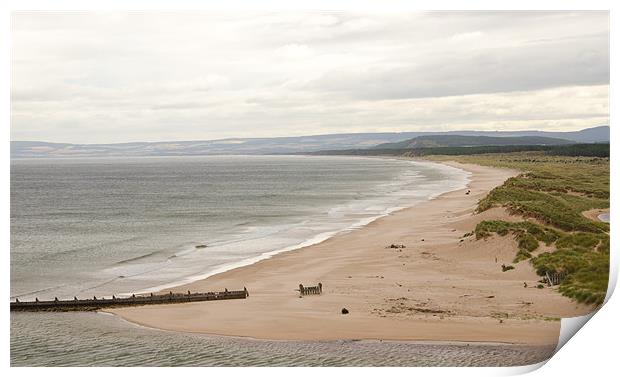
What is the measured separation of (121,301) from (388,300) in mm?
10909

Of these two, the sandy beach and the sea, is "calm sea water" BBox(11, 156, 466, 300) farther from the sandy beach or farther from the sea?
the sandy beach

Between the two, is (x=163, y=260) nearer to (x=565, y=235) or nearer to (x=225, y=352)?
(x=225, y=352)

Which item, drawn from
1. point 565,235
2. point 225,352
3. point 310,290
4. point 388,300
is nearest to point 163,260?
point 310,290

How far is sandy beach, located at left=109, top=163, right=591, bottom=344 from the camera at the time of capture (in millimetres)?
23812

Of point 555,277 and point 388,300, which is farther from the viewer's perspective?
point 555,277

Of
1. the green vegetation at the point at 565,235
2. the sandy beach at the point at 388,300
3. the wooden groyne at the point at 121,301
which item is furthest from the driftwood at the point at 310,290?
the green vegetation at the point at 565,235

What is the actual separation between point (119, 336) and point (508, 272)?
1719 centimetres

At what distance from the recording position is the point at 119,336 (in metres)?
24.4

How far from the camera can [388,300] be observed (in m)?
27.5

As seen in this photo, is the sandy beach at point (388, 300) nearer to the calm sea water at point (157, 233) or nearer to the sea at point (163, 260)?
the sea at point (163, 260)

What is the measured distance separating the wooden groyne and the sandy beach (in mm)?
606

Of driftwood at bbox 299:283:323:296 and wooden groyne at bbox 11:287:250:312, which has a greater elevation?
driftwood at bbox 299:283:323:296

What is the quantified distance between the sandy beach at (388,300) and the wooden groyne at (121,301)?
606 millimetres

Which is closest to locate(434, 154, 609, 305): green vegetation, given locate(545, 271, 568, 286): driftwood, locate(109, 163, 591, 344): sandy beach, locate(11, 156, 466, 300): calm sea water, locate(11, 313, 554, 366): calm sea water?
locate(545, 271, 568, 286): driftwood
